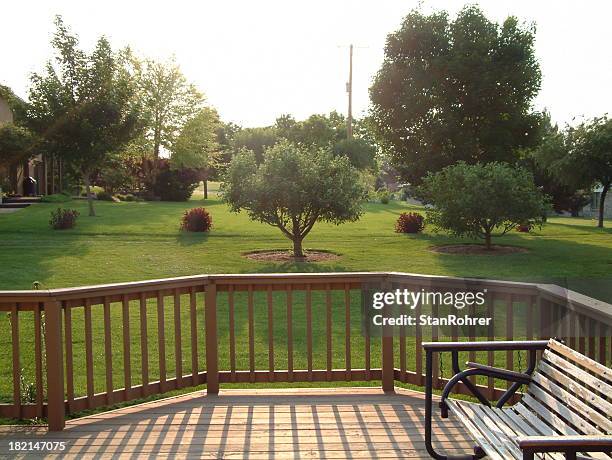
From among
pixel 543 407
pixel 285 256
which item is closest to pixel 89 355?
pixel 543 407

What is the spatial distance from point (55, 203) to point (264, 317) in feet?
71.6

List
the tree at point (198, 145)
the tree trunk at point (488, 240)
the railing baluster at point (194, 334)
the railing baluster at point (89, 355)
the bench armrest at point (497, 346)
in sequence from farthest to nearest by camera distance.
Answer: the tree at point (198, 145) < the tree trunk at point (488, 240) < the railing baluster at point (194, 334) < the railing baluster at point (89, 355) < the bench armrest at point (497, 346)

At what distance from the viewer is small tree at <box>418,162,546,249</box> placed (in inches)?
701

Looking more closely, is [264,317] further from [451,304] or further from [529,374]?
[529,374]

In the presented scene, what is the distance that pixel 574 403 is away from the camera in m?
3.02

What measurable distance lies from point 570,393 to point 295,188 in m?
12.9

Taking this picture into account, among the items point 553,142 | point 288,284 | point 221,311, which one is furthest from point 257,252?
point 553,142

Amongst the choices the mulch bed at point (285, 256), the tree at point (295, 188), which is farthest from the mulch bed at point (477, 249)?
the mulch bed at point (285, 256)

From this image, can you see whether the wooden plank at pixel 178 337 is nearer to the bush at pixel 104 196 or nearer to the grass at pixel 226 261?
the grass at pixel 226 261

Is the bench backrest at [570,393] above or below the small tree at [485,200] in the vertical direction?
below

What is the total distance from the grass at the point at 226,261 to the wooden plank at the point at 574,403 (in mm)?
2657

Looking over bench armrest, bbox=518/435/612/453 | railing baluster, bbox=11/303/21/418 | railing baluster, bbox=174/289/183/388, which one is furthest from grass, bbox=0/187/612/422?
bench armrest, bbox=518/435/612/453

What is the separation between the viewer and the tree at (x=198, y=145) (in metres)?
43.6

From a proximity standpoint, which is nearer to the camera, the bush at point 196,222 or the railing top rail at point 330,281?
the railing top rail at point 330,281
